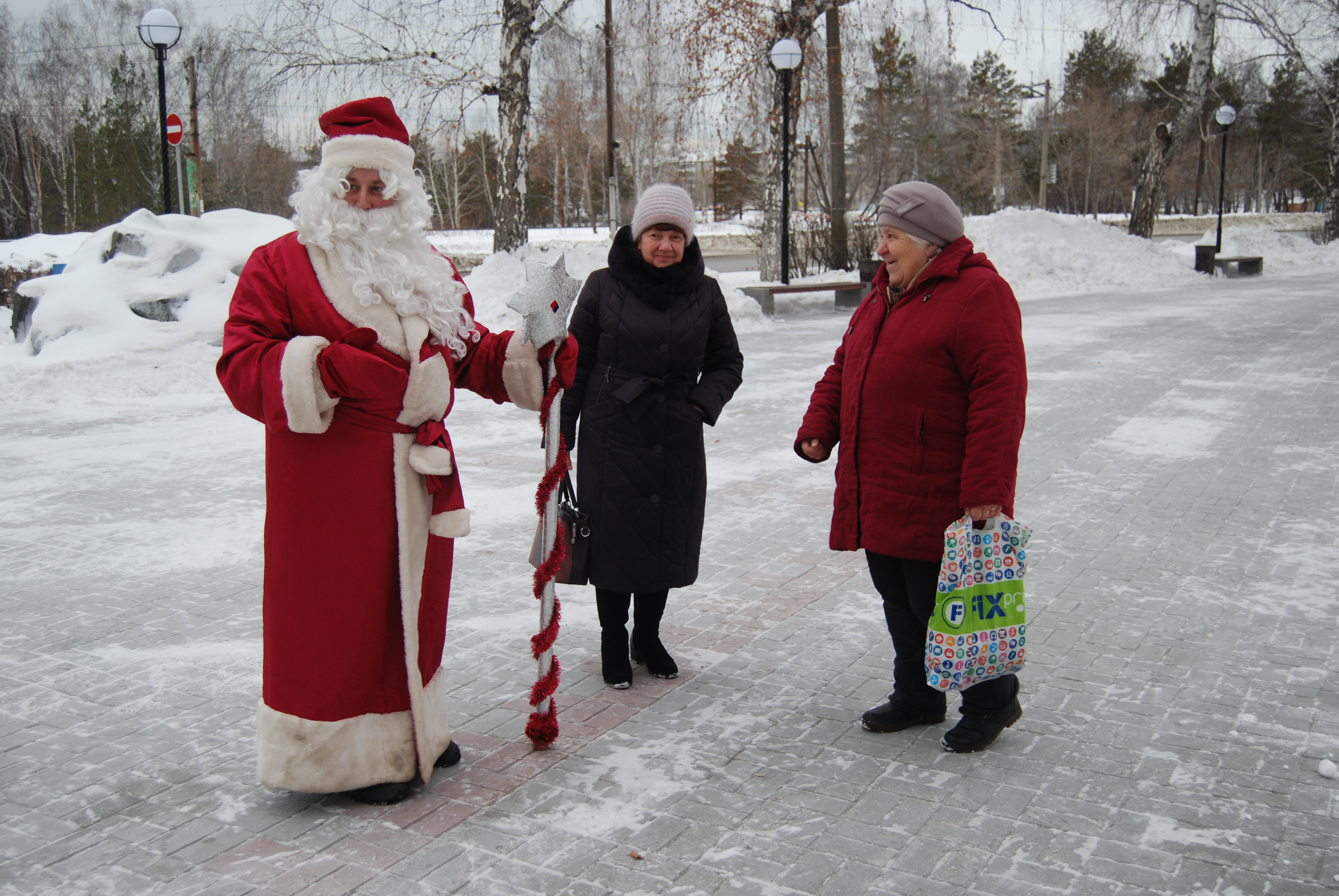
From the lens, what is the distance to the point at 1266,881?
8.96 ft

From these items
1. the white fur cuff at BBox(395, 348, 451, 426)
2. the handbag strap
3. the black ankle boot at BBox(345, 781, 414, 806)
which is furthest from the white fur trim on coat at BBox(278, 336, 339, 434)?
the handbag strap

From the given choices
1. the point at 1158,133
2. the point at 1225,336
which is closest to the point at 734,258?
the point at 1158,133

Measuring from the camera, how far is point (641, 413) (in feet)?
12.7

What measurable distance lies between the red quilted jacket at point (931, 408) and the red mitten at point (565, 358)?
0.92 meters

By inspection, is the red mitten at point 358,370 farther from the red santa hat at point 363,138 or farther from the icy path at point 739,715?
the icy path at point 739,715

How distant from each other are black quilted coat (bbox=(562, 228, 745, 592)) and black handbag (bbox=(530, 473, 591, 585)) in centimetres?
3

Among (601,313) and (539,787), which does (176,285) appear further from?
(539,787)

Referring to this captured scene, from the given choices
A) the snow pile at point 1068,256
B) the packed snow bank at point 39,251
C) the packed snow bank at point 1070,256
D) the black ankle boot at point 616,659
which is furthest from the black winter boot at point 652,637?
the snow pile at point 1068,256

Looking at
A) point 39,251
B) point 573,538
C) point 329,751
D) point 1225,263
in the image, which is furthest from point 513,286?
point 1225,263

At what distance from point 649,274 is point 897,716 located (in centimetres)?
176

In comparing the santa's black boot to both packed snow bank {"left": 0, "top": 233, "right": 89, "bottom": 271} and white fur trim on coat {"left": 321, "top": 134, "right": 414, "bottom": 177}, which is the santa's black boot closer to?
white fur trim on coat {"left": 321, "top": 134, "right": 414, "bottom": 177}

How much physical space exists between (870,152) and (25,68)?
1493 inches

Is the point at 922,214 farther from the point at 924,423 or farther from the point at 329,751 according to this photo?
the point at 329,751

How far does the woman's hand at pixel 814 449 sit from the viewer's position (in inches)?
146
